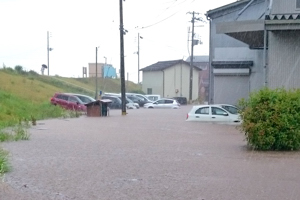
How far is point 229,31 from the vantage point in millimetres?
22281

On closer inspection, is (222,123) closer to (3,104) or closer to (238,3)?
(238,3)

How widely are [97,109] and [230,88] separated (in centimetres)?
965

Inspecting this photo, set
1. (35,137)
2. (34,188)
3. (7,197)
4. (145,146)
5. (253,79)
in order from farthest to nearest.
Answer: (253,79), (35,137), (145,146), (34,188), (7,197)

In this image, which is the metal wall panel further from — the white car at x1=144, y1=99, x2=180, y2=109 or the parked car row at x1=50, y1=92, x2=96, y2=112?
the white car at x1=144, y1=99, x2=180, y2=109

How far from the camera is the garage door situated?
110ft

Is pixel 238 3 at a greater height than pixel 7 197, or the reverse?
pixel 238 3

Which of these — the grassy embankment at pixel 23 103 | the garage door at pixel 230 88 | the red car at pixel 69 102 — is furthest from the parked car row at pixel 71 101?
the garage door at pixel 230 88

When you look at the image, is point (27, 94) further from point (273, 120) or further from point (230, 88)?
point (273, 120)

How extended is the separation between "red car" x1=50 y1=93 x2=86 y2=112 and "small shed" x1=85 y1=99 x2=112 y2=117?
3841 millimetres

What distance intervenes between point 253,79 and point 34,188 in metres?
23.1

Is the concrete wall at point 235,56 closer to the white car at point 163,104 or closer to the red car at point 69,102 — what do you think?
the red car at point 69,102

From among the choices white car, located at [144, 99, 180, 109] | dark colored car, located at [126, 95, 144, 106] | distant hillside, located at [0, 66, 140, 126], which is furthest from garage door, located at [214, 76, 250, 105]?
dark colored car, located at [126, 95, 144, 106]

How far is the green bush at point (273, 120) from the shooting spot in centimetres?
1570

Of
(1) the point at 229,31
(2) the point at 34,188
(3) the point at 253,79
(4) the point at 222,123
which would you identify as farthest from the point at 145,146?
(3) the point at 253,79
